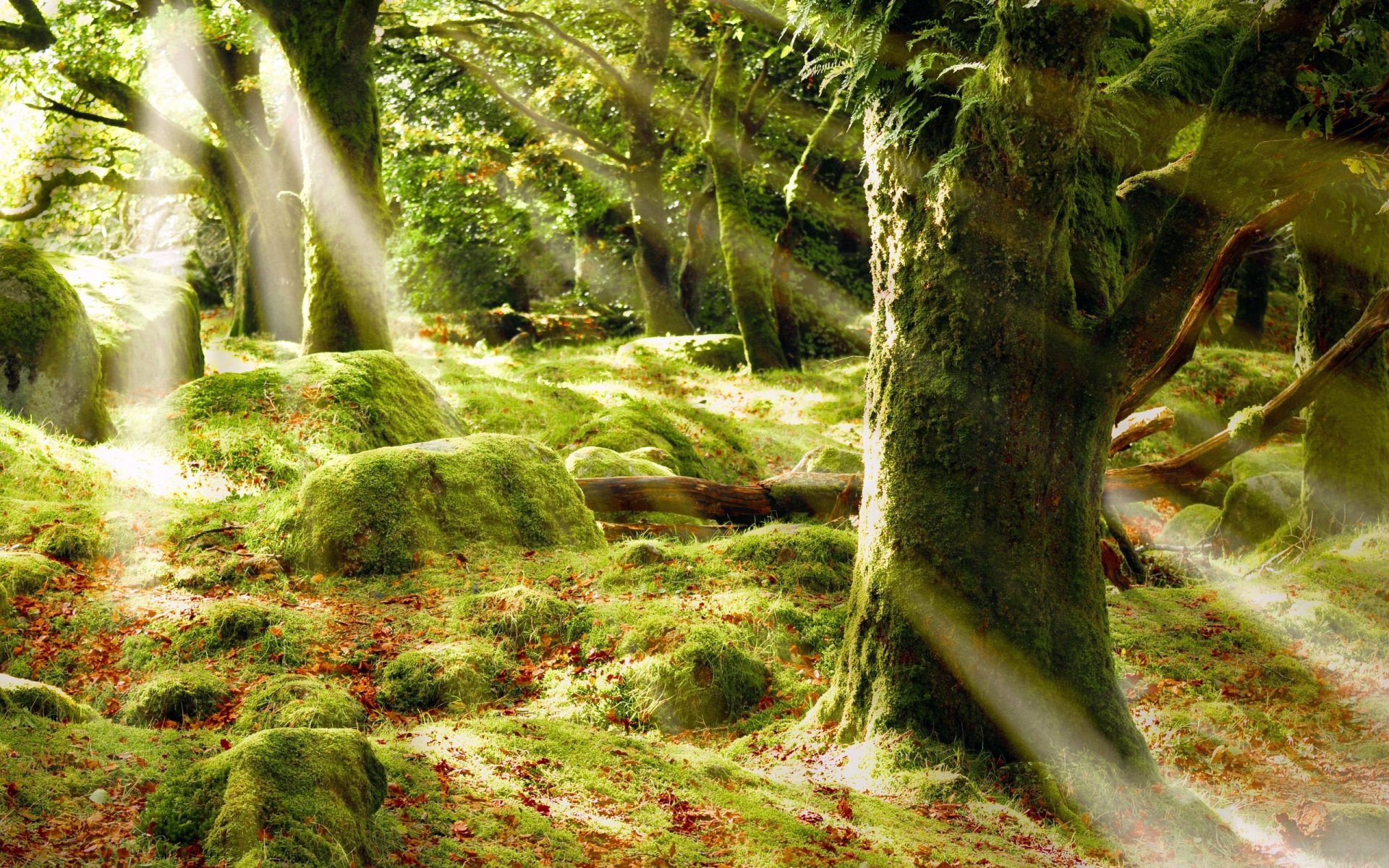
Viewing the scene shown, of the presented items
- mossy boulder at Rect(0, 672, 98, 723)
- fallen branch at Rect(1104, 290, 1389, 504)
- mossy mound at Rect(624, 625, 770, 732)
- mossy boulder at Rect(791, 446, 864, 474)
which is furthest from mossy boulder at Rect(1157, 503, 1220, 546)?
mossy boulder at Rect(0, 672, 98, 723)

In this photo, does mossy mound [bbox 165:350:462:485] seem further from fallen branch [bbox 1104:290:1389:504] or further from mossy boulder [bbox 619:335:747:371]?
mossy boulder [bbox 619:335:747:371]

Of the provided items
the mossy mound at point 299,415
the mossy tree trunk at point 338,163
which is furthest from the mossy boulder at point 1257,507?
the mossy tree trunk at point 338,163

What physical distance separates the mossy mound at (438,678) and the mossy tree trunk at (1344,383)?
8.65 metres

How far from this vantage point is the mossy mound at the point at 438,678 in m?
5.96

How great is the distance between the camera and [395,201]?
29.3 metres

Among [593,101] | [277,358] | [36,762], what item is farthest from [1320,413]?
[593,101]

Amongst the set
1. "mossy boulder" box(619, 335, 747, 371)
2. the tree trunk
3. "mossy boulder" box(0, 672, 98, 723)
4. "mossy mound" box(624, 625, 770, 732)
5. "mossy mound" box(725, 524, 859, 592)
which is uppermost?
the tree trunk

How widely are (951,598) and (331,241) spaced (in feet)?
32.4

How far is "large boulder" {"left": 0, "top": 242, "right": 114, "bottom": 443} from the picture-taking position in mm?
9704

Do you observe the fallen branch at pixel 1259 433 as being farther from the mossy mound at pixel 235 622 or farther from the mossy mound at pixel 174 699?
the mossy mound at pixel 174 699

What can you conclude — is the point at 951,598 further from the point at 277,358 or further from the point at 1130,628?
the point at 277,358

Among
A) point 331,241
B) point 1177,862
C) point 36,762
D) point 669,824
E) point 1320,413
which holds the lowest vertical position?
point 1177,862

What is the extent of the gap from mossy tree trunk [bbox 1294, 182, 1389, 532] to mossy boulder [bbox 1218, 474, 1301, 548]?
827mm

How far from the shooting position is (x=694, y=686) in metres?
6.23
